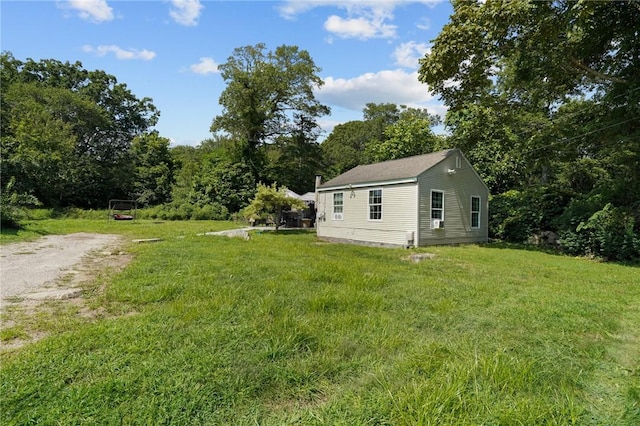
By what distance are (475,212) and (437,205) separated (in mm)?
2700

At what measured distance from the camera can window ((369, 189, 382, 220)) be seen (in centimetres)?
1272

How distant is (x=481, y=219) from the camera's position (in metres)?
13.9

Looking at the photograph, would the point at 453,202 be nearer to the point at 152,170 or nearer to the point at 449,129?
the point at 449,129

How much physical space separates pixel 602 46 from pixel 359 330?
12872 mm

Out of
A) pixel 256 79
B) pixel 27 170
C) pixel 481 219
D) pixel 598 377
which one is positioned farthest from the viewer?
pixel 256 79

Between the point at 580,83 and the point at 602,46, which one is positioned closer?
the point at 602,46

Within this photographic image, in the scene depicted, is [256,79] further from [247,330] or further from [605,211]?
[247,330]

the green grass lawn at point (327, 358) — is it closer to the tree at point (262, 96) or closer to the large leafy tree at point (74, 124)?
the large leafy tree at point (74, 124)

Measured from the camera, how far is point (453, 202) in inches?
499

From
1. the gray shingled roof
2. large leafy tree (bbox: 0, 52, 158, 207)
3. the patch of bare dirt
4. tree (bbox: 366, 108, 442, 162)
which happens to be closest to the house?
the gray shingled roof

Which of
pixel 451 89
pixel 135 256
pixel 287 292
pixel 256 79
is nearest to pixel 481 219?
pixel 451 89

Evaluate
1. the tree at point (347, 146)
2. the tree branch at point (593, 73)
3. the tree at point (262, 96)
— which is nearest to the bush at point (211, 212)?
the tree at point (262, 96)

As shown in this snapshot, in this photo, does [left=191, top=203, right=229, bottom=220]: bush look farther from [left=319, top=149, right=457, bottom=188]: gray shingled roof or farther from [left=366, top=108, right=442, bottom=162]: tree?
[left=366, top=108, right=442, bottom=162]: tree

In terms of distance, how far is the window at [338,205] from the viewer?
48.5ft
